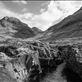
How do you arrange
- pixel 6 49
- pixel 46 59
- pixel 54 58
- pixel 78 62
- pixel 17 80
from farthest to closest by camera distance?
pixel 54 58 < pixel 46 59 < pixel 6 49 < pixel 78 62 < pixel 17 80

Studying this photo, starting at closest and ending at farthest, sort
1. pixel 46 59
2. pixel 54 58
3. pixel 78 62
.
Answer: pixel 78 62 < pixel 46 59 < pixel 54 58

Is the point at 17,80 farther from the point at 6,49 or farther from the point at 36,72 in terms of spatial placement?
the point at 6,49

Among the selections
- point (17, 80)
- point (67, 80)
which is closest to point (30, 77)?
point (17, 80)

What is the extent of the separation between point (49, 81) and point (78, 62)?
33.8 feet

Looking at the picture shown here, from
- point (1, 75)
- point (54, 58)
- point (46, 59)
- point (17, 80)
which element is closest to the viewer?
point (1, 75)

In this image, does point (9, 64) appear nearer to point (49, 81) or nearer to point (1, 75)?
point (1, 75)

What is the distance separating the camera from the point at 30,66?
39.5 metres

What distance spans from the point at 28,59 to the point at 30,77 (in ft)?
17.9

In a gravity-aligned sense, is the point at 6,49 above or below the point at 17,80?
above

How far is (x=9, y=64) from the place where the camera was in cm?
3238

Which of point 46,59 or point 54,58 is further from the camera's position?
point 54,58

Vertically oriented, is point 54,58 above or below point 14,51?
below

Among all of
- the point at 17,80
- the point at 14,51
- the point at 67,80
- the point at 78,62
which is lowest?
the point at 67,80

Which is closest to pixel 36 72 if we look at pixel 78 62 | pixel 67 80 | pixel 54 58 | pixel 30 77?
pixel 30 77
